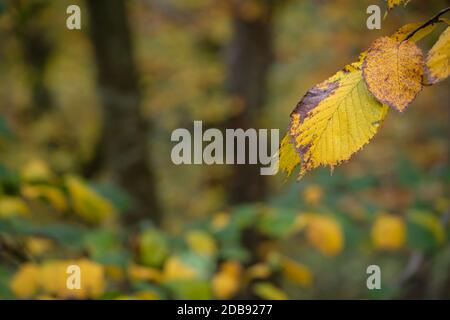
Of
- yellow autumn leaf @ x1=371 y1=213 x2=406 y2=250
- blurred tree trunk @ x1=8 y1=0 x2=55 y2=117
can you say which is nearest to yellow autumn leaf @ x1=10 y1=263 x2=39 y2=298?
yellow autumn leaf @ x1=371 y1=213 x2=406 y2=250

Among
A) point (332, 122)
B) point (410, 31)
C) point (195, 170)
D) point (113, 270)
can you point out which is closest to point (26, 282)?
point (113, 270)

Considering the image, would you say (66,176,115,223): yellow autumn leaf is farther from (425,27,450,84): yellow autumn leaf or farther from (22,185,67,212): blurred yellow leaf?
(425,27,450,84): yellow autumn leaf

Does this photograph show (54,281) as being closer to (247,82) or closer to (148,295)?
(148,295)

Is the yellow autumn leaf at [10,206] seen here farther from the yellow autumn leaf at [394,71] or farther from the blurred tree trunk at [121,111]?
the blurred tree trunk at [121,111]

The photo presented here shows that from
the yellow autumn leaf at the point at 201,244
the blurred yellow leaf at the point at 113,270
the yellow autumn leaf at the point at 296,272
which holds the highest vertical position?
the yellow autumn leaf at the point at 201,244

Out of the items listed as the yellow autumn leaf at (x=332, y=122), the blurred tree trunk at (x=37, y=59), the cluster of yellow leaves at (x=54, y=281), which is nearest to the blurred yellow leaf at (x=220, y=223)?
the cluster of yellow leaves at (x=54, y=281)

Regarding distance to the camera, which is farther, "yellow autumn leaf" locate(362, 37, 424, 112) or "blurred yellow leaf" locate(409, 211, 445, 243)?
"blurred yellow leaf" locate(409, 211, 445, 243)

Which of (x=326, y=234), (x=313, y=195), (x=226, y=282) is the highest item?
(x=313, y=195)
